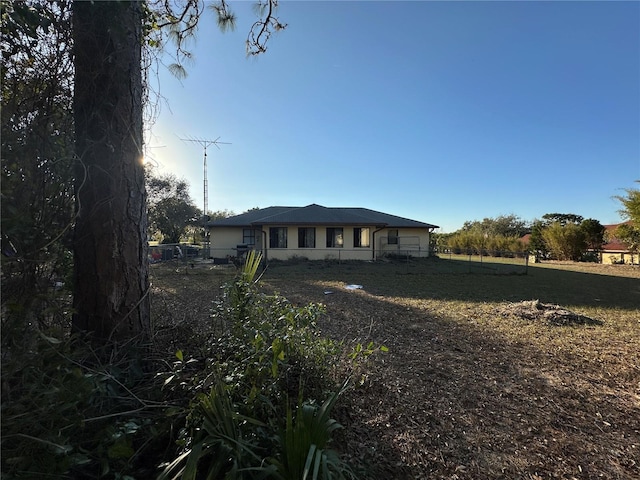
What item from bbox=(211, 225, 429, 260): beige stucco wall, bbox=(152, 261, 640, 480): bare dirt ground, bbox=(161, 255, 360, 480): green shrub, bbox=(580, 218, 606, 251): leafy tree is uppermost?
bbox=(580, 218, 606, 251): leafy tree

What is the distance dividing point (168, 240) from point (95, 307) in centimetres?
3245

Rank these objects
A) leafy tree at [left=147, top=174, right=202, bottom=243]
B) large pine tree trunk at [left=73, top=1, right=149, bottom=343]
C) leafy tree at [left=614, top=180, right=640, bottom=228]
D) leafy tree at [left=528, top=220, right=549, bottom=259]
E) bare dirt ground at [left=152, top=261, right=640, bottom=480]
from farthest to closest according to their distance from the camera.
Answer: leafy tree at [left=147, top=174, right=202, bottom=243], leafy tree at [left=528, top=220, right=549, bottom=259], leafy tree at [left=614, top=180, right=640, bottom=228], bare dirt ground at [left=152, top=261, right=640, bottom=480], large pine tree trunk at [left=73, top=1, right=149, bottom=343]

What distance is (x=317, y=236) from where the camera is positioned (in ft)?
58.3

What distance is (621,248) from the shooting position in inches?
1162

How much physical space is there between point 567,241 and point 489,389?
28788 millimetres

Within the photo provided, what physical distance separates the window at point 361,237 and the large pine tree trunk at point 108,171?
652 inches

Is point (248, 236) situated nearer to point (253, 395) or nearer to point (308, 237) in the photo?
point (308, 237)

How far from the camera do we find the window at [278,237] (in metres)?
17.7

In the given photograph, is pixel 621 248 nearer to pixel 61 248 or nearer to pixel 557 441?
pixel 557 441

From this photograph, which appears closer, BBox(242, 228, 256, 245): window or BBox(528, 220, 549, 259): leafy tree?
BBox(242, 228, 256, 245): window

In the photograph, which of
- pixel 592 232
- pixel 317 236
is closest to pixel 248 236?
pixel 317 236

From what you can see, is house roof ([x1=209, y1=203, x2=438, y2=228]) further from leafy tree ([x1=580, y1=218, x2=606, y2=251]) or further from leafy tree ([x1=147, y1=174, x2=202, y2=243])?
leafy tree ([x1=580, y1=218, x2=606, y2=251])

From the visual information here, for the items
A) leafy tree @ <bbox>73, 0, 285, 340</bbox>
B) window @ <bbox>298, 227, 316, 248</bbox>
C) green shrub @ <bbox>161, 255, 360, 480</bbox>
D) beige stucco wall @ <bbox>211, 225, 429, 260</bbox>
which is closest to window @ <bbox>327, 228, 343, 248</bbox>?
beige stucco wall @ <bbox>211, 225, 429, 260</bbox>

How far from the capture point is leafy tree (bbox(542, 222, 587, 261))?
2483 centimetres
